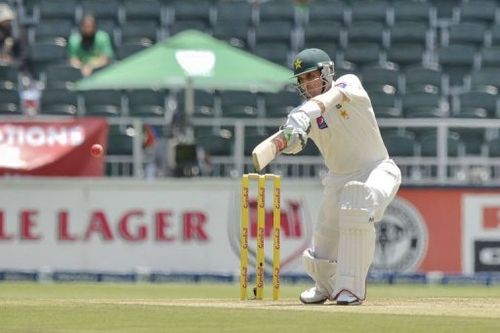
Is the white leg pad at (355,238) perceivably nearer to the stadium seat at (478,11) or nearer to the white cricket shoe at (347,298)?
the white cricket shoe at (347,298)

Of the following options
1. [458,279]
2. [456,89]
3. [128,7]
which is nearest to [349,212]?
[458,279]

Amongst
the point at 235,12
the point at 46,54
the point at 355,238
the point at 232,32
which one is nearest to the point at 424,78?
the point at 232,32

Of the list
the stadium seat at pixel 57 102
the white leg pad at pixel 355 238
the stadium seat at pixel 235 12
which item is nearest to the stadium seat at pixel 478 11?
the stadium seat at pixel 235 12

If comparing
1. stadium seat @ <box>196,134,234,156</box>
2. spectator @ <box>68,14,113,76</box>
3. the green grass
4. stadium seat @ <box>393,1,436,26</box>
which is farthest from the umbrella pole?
the green grass

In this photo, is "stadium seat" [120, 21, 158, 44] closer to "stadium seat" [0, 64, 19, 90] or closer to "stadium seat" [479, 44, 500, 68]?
"stadium seat" [0, 64, 19, 90]

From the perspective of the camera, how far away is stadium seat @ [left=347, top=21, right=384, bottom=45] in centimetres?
1952

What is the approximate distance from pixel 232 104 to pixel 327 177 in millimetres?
8153

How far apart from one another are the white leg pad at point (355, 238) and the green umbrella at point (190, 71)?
23.1 ft

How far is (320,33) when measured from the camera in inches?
763

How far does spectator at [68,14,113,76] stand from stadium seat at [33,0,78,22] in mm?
1536

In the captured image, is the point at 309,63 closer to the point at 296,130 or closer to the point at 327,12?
the point at 296,130

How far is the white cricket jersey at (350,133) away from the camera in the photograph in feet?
30.8

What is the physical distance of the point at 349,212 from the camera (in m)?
9.20

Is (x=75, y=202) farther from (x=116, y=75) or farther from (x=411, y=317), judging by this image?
(x=411, y=317)
